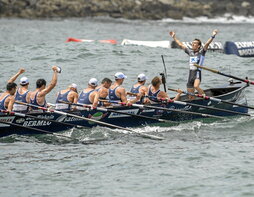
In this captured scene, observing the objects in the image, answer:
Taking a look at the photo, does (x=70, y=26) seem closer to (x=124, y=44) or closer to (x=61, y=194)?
(x=124, y=44)

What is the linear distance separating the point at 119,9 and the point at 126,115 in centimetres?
6032

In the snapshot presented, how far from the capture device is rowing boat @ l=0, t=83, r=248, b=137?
20.3 metres

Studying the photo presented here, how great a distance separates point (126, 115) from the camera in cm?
2194

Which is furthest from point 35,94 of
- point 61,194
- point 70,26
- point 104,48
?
point 70,26

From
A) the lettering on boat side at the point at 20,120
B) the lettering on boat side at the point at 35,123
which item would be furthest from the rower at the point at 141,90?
the lettering on boat side at the point at 20,120

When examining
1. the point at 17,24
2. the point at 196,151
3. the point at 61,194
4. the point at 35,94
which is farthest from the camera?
the point at 17,24

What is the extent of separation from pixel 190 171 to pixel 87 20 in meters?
60.0

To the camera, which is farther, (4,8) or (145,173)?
(4,8)

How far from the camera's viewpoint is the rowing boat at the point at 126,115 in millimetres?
20266

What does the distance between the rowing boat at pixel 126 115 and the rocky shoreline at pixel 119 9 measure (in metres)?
54.4

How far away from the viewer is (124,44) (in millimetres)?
43406

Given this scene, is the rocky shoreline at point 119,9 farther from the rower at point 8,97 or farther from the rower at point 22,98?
the rower at point 8,97

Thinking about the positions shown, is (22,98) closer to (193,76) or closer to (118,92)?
(118,92)

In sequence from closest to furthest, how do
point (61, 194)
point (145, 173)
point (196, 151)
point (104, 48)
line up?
1. point (61, 194)
2. point (145, 173)
3. point (196, 151)
4. point (104, 48)
